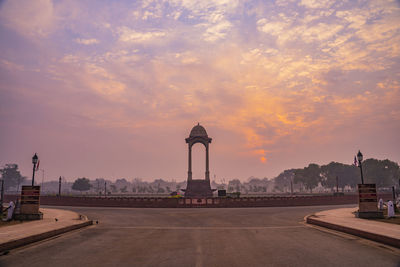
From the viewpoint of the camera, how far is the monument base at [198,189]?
5959 cm

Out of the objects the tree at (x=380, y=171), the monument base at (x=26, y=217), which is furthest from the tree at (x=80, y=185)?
the monument base at (x=26, y=217)

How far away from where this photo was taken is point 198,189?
60375 mm

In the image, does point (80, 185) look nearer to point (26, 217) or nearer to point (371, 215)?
point (26, 217)

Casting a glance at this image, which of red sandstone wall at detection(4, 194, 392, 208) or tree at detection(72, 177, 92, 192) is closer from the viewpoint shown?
red sandstone wall at detection(4, 194, 392, 208)

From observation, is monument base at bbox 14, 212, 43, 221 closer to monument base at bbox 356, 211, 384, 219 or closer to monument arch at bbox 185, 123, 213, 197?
monument base at bbox 356, 211, 384, 219

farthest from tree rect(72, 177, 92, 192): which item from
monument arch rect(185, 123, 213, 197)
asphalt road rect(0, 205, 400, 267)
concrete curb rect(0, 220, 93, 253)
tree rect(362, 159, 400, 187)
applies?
asphalt road rect(0, 205, 400, 267)

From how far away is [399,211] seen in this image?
23.5 metres

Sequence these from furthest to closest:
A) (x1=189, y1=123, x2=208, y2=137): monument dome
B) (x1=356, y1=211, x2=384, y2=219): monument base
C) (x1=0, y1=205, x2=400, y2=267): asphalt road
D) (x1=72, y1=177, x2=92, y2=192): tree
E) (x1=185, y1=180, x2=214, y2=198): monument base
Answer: (x1=72, y1=177, x2=92, y2=192): tree → (x1=189, y1=123, x2=208, y2=137): monument dome → (x1=185, y1=180, x2=214, y2=198): monument base → (x1=356, y1=211, x2=384, y2=219): monument base → (x1=0, y1=205, x2=400, y2=267): asphalt road

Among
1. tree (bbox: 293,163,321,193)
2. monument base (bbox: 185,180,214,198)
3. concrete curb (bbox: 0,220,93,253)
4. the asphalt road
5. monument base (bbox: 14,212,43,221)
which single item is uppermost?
tree (bbox: 293,163,321,193)

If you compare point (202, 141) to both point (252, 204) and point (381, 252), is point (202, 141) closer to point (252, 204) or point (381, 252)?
point (252, 204)

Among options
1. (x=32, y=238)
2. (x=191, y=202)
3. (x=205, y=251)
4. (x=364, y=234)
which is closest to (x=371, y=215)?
(x=364, y=234)

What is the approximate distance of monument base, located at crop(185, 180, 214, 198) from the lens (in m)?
59.6

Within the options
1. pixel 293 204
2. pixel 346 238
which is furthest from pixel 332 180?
pixel 346 238

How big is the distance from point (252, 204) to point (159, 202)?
1165cm
